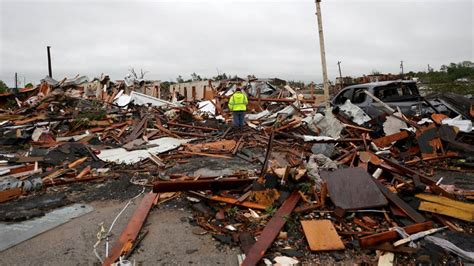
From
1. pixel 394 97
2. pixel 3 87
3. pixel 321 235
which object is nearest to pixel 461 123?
pixel 394 97

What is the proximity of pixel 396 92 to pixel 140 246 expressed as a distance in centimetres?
784

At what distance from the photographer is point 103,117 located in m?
11.7

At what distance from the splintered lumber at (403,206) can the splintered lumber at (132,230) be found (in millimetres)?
3279

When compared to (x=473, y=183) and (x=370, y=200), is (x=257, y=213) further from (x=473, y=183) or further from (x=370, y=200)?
(x=473, y=183)

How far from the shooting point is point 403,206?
3850 millimetres

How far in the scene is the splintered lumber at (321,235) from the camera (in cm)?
325

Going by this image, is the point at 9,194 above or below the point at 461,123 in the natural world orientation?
below

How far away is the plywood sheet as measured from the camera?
389 cm

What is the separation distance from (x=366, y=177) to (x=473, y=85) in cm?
2099

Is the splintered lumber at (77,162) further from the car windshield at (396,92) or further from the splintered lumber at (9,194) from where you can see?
the car windshield at (396,92)

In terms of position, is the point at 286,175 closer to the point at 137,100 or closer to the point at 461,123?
the point at 461,123

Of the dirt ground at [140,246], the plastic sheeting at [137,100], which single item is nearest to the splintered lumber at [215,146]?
the dirt ground at [140,246]

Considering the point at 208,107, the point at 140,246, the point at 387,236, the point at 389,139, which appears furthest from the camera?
the point at 208,107

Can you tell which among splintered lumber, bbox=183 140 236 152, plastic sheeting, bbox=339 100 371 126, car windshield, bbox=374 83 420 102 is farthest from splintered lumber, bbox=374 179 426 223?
car windshield, bbox=374 83 420 102
